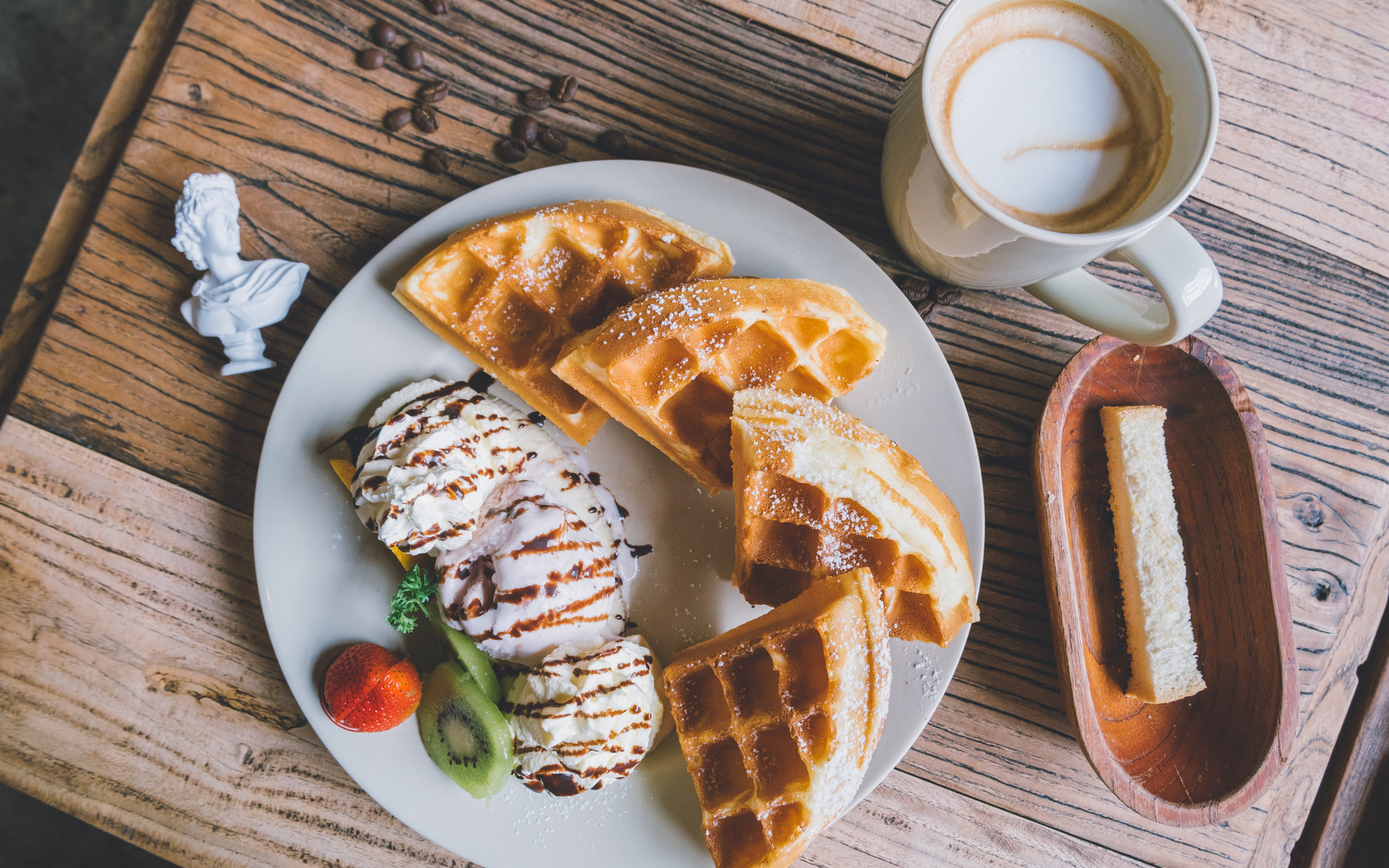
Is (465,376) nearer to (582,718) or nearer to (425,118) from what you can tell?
(425,118)

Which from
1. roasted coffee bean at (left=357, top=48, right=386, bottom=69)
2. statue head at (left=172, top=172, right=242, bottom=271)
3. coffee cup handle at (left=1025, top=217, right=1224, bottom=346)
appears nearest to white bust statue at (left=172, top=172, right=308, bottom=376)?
statue head at (left=172, top=172, right=242, bottom=271)

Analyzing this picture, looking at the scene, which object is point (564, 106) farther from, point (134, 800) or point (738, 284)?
point (134, 800)

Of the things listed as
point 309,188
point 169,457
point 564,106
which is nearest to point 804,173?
point 564,106

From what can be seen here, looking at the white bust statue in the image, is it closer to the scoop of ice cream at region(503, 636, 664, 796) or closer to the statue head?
the statue head

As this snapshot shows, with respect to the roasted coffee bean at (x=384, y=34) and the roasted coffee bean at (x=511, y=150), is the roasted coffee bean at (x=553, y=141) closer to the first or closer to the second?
the roasted coffee bean at (x=511, y=150)

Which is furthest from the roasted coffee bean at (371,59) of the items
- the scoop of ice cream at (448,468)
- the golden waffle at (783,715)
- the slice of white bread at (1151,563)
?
the slice of white bread at (1151,563)
